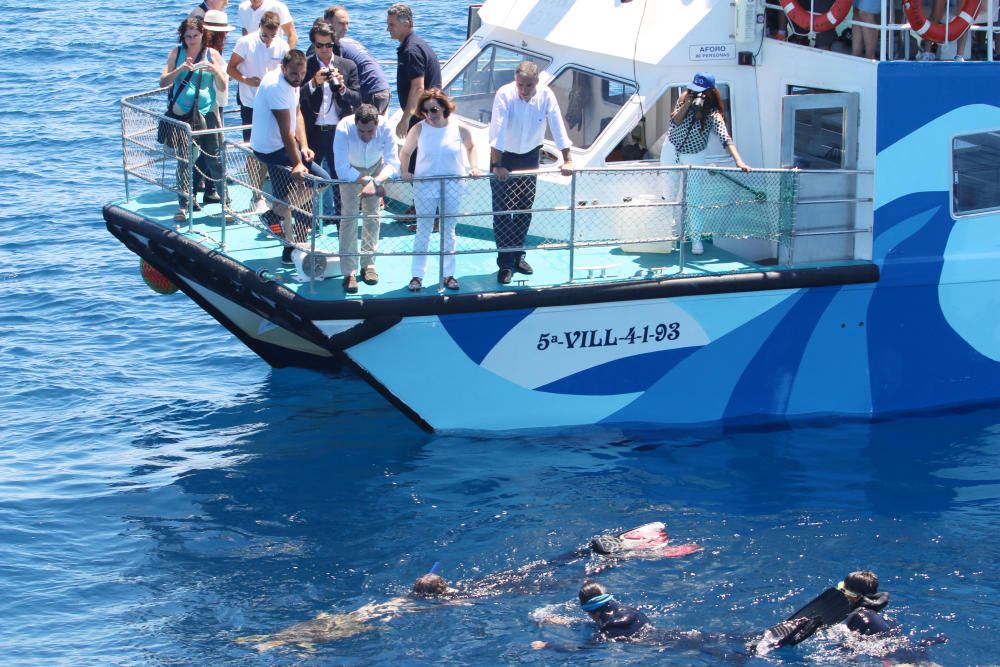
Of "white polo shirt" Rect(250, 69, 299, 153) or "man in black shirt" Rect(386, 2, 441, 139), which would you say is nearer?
"white polo shirt" Rect(250, 69, 299, 153)

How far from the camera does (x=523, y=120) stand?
10242mm

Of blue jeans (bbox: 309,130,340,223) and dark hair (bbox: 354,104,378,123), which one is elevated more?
dark hair (bbox: 354,104,378,123)

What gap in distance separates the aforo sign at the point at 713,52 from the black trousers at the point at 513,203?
5.08 ft

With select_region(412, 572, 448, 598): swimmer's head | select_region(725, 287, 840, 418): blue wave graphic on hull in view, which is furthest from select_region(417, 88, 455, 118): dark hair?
select_region(412, 572, 448, 598): swimmer's head

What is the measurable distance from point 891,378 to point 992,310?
971 mm

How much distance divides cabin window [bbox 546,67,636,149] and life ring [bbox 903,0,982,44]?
87.5 inches

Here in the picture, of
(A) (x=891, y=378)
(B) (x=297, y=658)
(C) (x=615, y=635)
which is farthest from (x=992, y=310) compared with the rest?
(B) (x=297, y=658)

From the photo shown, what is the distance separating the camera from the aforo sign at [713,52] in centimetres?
1082

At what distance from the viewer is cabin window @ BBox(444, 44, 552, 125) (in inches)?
485

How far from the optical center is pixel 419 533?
9625mm

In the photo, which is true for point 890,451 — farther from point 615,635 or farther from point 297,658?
point 297,658

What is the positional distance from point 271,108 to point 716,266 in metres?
3.60

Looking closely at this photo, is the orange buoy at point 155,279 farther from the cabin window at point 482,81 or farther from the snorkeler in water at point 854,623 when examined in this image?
the snorkeler in water at point 854,623

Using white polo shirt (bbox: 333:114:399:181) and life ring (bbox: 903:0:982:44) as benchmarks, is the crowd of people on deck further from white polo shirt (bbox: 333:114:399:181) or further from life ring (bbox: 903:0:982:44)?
life ring (bbox: 903:0:982:44)
